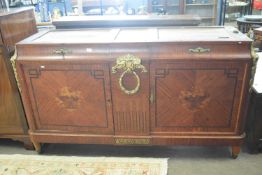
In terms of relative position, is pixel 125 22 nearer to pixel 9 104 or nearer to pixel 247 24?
pixel 9 104

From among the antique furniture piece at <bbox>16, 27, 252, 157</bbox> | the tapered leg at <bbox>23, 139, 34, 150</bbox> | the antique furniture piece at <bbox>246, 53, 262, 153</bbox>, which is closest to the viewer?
the antique furniture piece at <bbox>16, 27, 252, 157</bbox>

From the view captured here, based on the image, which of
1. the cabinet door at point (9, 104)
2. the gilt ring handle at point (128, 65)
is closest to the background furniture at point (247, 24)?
the gilt ring handle at point (128, 65)

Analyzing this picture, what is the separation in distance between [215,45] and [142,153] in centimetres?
86

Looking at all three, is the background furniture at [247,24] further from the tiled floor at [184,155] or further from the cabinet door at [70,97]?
the cabinet door at [70,97]

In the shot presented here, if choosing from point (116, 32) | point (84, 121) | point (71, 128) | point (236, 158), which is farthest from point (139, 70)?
point (236, 158)

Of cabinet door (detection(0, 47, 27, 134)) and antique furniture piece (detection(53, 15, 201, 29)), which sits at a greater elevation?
antique furniture piece (detection(53, 15, 201, 29))

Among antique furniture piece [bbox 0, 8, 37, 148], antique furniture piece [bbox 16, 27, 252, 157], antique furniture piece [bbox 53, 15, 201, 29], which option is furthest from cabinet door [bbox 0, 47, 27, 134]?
antique furniture piece [bbox 53, 15, 201, 29]

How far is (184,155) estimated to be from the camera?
1.70 m

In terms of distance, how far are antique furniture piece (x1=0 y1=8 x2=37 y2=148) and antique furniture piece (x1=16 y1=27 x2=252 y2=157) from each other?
128 millimetres

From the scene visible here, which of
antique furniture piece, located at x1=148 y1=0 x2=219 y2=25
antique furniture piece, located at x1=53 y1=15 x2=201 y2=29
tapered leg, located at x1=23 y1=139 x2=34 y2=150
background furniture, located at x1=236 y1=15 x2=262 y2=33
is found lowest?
tapered leg, located at x1=23 y1=139 x2=34 y2=150

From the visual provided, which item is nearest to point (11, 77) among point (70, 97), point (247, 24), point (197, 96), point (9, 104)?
point (9, 104)

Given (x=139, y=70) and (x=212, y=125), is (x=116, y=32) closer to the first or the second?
(x=139, y=70)

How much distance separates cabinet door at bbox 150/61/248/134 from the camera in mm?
1398

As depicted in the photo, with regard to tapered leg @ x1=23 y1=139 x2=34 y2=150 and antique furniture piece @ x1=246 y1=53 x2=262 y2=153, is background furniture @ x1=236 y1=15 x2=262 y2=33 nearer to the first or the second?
antique furniture piece @ x1=246 y1=53 x2=262 y2=153
